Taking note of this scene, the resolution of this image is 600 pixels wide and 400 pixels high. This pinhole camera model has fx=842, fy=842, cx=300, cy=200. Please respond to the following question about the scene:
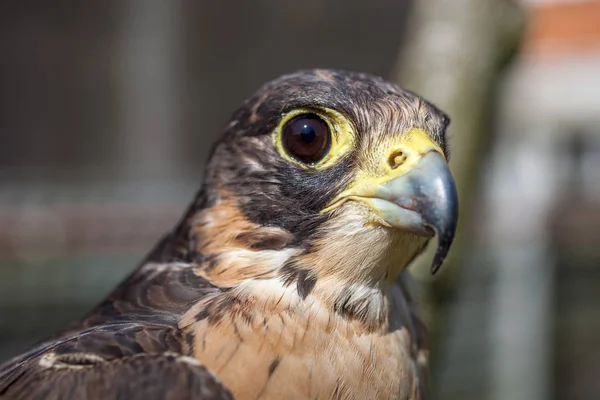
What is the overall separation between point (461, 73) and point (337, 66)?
7.94m

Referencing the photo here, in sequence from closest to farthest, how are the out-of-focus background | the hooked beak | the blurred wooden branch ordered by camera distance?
1. the hooked beak
2. the blurred wooden branch
3. the out-of-focus background

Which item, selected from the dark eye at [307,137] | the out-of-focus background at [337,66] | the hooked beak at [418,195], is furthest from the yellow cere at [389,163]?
the out-of-focus background at [337,66]

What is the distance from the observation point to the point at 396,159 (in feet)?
7.80

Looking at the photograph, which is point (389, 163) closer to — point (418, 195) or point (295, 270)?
point (418, 195)

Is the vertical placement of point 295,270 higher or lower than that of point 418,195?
lower

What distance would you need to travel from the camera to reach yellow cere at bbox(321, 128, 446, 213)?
2.35 meters

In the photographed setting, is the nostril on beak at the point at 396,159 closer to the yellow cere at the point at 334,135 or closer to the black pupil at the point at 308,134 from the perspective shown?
the yellow cere at the point at 334,135

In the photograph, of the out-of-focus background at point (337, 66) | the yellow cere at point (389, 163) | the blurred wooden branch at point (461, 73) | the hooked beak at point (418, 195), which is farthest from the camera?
the out-of-focus background at point (337, 66)

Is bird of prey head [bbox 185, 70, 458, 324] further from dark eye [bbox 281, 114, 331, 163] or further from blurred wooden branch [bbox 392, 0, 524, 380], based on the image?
blurred wooden branch [bbox 392, 0, 524, 380]

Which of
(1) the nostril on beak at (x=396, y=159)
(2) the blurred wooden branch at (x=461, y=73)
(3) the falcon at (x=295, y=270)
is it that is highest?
(2) the blurred wooden branch at (x=461, y=73)

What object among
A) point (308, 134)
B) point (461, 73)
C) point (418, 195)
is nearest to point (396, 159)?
point (418, 195)

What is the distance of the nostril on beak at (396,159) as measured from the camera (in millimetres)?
2367

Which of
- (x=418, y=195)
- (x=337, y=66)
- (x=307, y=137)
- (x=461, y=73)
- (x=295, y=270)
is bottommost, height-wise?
(x=295, y=270)

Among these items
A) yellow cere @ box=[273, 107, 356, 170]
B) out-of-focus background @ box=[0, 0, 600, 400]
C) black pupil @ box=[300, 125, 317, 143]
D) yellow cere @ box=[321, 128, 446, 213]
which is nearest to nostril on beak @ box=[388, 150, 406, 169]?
yellow cere @ box=[321, 128, 446, 213]
